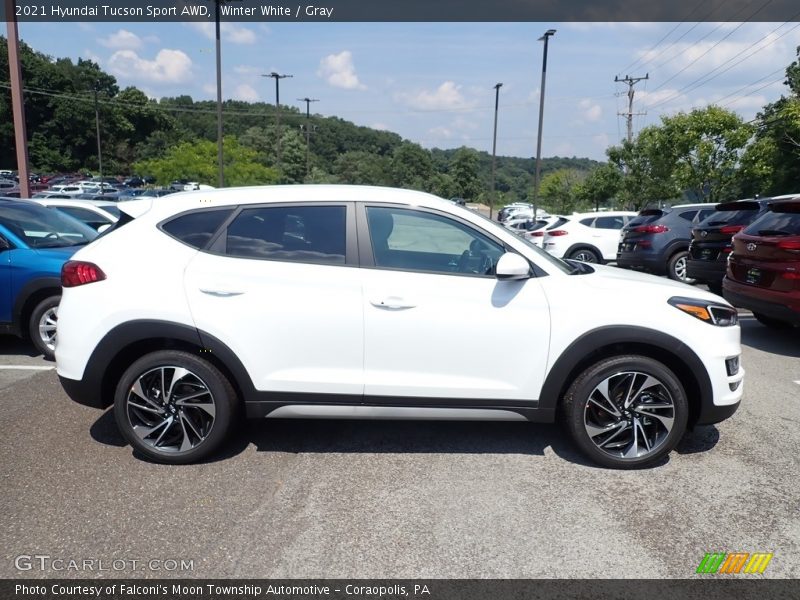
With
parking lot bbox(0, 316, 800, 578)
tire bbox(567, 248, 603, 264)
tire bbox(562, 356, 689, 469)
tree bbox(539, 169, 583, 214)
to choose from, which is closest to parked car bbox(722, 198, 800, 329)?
parking lot bbox(0, 316, 800, 578)

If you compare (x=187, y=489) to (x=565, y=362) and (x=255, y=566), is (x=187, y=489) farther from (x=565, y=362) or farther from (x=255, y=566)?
(x=565, y=362)

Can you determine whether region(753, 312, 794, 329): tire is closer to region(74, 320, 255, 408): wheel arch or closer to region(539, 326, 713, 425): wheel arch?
region(539, 326, 713, 425): wheel arch

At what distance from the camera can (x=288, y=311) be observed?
3.77 metres

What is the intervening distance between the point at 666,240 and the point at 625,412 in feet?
32.9

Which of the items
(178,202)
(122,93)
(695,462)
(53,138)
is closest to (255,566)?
(178,202)

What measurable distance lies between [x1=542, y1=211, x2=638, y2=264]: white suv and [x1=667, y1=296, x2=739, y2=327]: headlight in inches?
452

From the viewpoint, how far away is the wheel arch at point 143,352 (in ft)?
12.5

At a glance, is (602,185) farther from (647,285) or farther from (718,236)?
(647,285)

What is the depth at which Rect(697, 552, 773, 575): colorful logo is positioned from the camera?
2.91 m

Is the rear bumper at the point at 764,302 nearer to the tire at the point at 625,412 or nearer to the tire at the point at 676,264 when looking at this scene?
the tire at the point at 625,412

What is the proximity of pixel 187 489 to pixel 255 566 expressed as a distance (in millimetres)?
952

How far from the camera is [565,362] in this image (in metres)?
3.80

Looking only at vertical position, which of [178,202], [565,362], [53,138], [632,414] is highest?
[53,138]

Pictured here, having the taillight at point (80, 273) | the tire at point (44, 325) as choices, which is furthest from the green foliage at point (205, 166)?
the taillight at point (80, 273)
